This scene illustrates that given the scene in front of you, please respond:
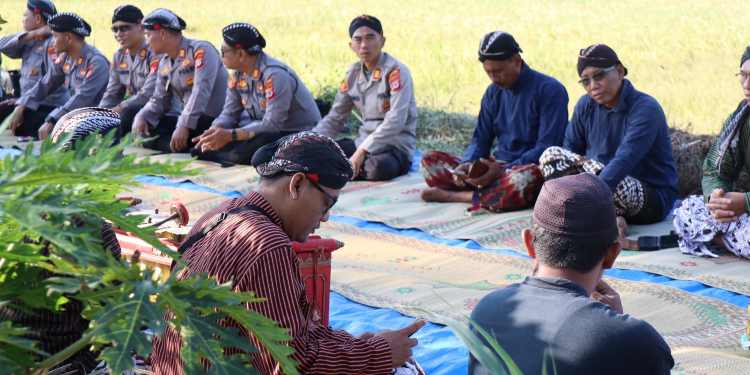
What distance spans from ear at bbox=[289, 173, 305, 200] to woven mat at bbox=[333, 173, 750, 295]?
8.17 feet

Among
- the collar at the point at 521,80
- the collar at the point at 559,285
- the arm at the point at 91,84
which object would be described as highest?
the collar at the point at 559,285

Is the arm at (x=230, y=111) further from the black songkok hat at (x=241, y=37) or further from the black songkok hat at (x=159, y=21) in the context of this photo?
the black songkok hat at (x=159, y=21)

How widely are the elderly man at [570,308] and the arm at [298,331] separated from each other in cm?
37

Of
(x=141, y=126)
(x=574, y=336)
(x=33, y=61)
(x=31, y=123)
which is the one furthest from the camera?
(x=33, y=61)

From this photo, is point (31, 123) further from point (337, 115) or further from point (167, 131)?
point (337, 115)

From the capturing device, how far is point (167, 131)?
815cm

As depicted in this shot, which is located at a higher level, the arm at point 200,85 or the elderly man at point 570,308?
the elderly man at point 570,308

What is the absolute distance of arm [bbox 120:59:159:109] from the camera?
328 inches

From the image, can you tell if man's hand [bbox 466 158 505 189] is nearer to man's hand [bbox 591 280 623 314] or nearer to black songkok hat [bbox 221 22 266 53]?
black songkok hat [bbox 221 22 266 53]

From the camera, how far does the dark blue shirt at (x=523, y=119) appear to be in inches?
236

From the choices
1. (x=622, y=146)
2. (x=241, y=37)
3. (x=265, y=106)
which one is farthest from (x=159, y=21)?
(x=622, y=146)

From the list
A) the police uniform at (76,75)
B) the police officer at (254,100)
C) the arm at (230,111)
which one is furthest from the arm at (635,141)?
the police uniform at (76,75)

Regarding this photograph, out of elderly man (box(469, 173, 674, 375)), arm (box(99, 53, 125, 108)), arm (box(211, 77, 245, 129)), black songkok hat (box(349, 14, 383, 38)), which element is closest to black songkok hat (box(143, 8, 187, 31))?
arm (box(211, 77, 245, 129))

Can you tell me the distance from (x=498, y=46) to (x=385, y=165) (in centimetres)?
122
